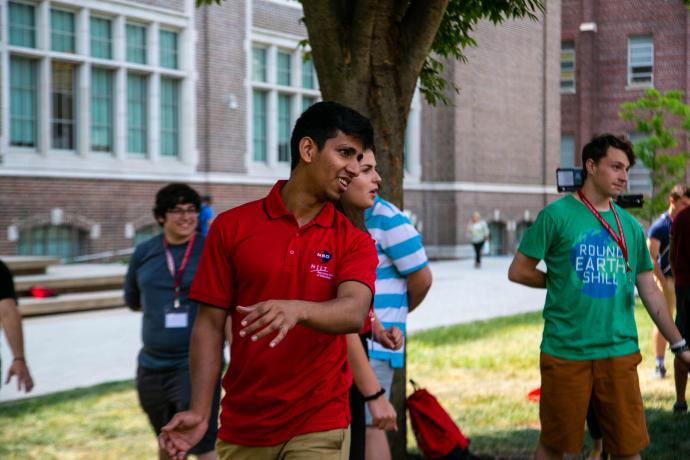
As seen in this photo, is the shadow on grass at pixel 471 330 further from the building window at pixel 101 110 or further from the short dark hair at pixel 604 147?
the building window at pixel 101 110

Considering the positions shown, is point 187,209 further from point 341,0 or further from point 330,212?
point 330,212

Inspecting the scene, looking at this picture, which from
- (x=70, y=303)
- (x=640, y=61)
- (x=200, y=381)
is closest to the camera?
(x=200, y=381)

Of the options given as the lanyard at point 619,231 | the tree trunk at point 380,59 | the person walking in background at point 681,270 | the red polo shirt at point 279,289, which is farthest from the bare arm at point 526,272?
the person walking in background at point 681,270

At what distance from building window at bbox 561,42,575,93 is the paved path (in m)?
22.3

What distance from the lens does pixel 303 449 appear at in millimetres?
3205

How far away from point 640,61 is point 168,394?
3811cm

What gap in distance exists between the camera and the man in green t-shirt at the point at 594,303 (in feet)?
15.6

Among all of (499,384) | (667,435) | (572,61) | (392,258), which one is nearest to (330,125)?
(392,258)

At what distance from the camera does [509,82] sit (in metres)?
37.6

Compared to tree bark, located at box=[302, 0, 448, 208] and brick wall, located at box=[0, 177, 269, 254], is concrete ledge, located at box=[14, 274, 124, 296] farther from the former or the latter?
tree bark, located at box=[302, 0, 448, 208]

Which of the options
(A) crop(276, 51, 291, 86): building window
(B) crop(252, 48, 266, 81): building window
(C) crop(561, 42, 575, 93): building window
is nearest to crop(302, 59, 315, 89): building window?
(A) crop(276, 51, 291, 86): building window

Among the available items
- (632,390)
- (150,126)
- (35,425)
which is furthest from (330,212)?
(150,126)

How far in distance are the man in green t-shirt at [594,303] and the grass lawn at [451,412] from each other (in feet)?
5.79

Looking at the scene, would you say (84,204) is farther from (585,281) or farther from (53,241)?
(585,281)
